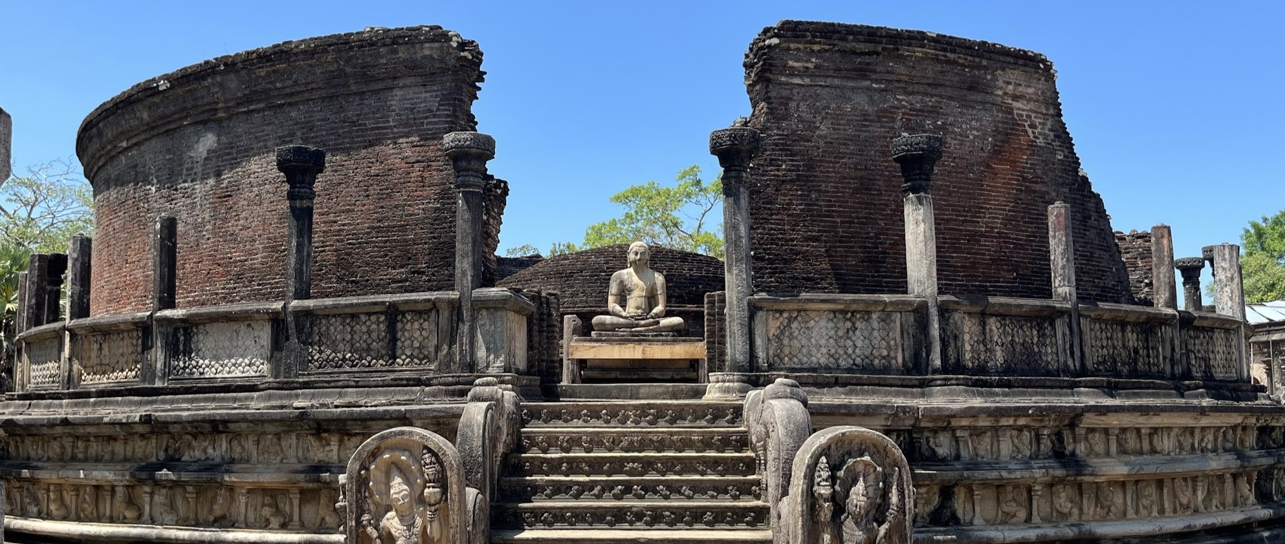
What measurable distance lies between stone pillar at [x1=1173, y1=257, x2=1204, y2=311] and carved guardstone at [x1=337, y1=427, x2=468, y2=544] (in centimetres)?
1446

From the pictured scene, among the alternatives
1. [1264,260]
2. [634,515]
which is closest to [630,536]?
[634,515]

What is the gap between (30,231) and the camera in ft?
109

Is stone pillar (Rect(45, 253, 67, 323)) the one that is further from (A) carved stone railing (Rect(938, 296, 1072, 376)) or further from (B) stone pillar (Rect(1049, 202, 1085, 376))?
(B) stone pillar (Rect(1049, 202, 1085, 376))

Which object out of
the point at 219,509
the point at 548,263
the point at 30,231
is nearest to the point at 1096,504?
the point at 219,509

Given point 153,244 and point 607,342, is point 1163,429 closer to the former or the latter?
point 607,342

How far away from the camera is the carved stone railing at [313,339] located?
9.18 metres

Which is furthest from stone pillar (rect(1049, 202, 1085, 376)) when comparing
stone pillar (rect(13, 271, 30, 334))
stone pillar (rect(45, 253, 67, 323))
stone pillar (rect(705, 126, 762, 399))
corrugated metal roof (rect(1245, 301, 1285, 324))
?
corrugated metal roof (rect(1245, 301, 1285, 324))

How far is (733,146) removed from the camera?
9.61 metres

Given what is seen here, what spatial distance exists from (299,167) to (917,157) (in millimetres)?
5391

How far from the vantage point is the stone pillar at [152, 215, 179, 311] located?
10375 millimetres

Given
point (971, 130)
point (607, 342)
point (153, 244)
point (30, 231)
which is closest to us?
point (153, 244)

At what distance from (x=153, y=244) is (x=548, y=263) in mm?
8366

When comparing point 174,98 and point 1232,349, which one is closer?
point 1232,349

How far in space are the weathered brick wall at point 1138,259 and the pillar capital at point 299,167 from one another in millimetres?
12011
